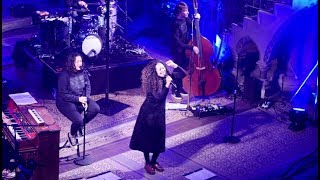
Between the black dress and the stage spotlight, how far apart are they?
3.53m

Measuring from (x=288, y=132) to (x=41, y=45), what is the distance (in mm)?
6946

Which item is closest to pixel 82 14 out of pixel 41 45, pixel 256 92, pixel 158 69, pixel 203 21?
pixel 41 45

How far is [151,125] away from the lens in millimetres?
9375

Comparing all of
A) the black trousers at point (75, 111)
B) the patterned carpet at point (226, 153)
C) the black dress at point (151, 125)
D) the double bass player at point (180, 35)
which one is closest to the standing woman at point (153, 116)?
the black dress at point (151, 125)

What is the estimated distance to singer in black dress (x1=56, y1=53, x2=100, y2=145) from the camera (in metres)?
10.4

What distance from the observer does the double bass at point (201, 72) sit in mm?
12461

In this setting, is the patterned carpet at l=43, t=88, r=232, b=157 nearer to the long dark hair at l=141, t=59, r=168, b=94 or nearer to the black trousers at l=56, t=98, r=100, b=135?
the black trousers at l=56, t=98, r=100, b=135

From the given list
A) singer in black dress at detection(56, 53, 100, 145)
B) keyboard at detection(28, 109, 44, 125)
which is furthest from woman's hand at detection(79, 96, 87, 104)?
keyboard at detection(28, 109, 44, 125)

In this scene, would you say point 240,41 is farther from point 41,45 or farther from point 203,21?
point 41,45

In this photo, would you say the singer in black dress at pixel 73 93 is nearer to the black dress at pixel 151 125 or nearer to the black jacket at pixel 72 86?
the black jacket at pixel 72 86

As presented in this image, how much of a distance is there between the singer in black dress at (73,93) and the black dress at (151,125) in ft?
4.62

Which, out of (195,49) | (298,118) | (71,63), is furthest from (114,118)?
(298,118)

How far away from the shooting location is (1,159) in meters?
7.56

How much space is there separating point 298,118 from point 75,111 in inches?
181
